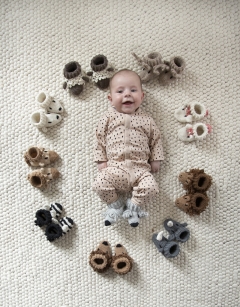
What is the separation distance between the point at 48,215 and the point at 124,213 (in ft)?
1.00

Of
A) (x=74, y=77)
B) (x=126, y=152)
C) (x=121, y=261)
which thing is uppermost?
(x=74, y=77)

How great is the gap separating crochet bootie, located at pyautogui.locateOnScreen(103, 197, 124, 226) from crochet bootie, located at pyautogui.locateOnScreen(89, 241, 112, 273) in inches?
5.1

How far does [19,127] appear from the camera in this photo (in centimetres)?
121

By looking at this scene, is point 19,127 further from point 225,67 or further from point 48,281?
point 225,67

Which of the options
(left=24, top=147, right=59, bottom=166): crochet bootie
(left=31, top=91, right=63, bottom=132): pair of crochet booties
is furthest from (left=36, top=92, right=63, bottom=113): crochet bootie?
(left=24, top=147, right=59, bottom=166): crochet bootie

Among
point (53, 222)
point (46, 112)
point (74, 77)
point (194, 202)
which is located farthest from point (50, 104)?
point (194, 202)

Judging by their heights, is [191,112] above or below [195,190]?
above

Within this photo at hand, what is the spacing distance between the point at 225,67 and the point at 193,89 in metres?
0.15

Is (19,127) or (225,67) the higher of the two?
(225,67)

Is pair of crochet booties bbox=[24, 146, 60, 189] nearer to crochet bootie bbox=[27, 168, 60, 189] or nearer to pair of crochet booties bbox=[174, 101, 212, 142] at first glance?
crochet bootie bbox=[27, 168, 60, 189]

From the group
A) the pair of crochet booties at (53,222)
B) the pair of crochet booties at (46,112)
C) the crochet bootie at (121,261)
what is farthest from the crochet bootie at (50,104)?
the crochet bootie at (121,261)

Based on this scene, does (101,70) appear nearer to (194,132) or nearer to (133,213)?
(194,132)

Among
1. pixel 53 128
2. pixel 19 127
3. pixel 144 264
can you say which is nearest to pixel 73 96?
pixel 53 128

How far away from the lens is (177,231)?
1.15 meters
